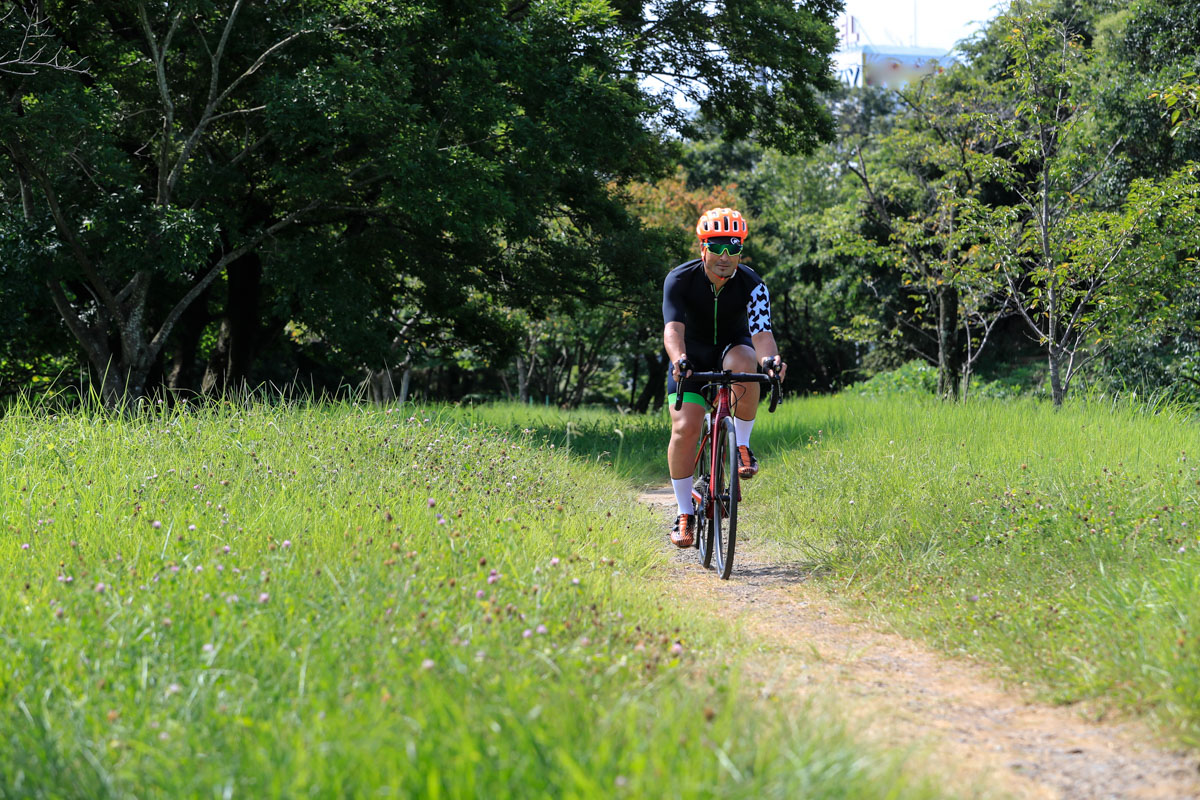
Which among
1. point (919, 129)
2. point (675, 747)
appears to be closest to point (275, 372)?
point (919, 129)

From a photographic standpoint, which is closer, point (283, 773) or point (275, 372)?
point (283, 773)

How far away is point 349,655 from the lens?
9.55 ft

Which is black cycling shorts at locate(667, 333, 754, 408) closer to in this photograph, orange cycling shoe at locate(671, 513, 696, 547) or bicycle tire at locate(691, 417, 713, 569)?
bicycle tire at locate(691, 417, 713, 569)

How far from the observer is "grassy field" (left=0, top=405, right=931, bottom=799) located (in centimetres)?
223

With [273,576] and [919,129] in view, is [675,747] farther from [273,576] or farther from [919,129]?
[919,129]

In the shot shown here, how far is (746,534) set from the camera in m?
7.12

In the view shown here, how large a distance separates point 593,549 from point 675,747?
119 inches

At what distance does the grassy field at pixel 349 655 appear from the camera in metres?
2.23

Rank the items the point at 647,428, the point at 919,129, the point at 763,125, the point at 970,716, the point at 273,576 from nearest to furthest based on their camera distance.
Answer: the point at 970,716
the point at 273,576
the point at 647,428
the point at 763,125
the point at 919,129

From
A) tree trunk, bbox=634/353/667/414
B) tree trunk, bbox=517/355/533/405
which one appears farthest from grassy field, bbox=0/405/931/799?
tree trunk, bbox=634/353/667/414

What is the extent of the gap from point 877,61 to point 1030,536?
67.7m

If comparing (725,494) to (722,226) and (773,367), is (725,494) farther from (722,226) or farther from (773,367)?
(722,226)

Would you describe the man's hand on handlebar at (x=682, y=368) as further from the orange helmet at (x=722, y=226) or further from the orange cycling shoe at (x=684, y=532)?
the orange cycling shoe at (x=684, y=532)

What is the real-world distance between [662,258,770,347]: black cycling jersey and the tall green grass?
4.78 ft
